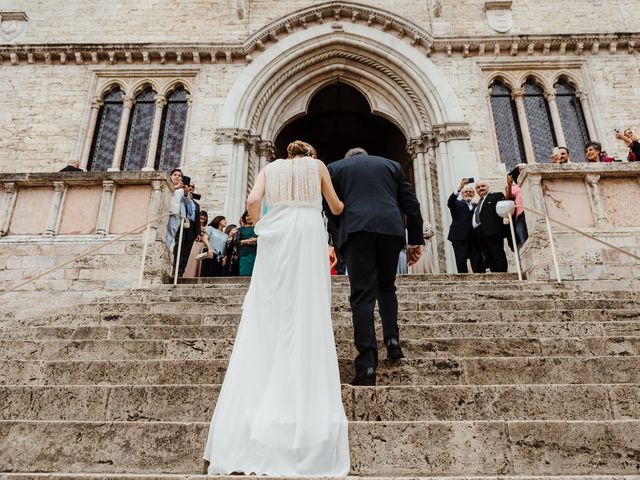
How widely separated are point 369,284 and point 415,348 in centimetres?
94

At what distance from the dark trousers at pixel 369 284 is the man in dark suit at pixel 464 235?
15.5 ft

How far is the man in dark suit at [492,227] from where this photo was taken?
7.48 metres

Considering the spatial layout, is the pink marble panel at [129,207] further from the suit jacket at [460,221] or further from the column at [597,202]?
the column at [597,202]

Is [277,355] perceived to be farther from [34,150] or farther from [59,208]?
[34,150]

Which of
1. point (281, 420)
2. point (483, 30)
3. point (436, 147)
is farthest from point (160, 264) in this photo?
point (483, 30)

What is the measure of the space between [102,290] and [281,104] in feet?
22.3

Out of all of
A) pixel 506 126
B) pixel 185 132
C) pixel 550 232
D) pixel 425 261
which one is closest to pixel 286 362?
pixel 550 232

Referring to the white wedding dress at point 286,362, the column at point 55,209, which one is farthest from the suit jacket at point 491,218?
the column at point 55,209

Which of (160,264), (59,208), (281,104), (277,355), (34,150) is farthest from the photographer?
(281,104)

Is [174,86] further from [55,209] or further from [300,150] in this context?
[300,150]

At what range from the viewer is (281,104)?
38.9 feet

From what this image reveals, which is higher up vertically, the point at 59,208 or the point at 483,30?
the point at 483,30

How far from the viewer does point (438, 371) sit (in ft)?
11.6

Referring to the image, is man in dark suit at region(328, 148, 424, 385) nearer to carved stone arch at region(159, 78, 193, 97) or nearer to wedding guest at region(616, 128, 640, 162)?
wedding guest at region(616, 128, 640, 162)
